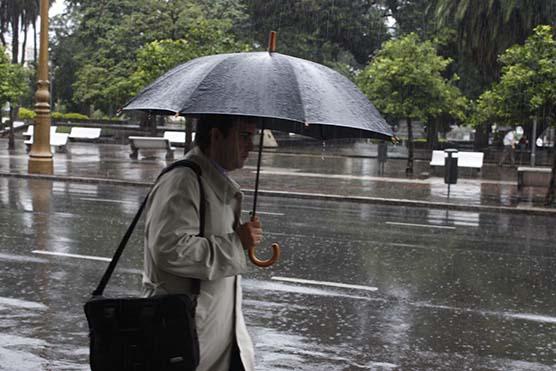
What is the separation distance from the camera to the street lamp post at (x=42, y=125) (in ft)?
75.7

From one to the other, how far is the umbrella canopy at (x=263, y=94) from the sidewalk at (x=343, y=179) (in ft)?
49.4

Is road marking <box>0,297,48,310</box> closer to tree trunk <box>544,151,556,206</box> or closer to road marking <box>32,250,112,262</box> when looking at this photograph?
road marking <box>32,250,112,262</box>

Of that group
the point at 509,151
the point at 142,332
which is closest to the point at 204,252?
the point at 142,332

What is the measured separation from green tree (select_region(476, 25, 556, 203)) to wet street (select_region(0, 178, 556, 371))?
194 inches

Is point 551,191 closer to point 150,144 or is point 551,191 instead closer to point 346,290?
point 346,290

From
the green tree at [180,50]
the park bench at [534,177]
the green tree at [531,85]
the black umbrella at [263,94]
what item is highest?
the green tree at [180,50]

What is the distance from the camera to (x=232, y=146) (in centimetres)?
336

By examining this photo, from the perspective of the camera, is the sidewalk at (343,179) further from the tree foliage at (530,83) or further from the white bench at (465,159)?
the tree foliage at (530,83)

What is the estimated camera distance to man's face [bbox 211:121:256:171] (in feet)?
11.0

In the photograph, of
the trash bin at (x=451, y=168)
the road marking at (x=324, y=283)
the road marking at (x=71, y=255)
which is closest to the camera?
the road marking at (x=324, y=283)

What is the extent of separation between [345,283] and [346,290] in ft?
1.24

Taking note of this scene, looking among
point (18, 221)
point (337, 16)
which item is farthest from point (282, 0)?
point (18, 221)

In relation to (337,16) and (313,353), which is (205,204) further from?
(337,16)

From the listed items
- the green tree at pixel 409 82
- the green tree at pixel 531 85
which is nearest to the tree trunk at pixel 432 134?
the green tree at pixel 409 82
